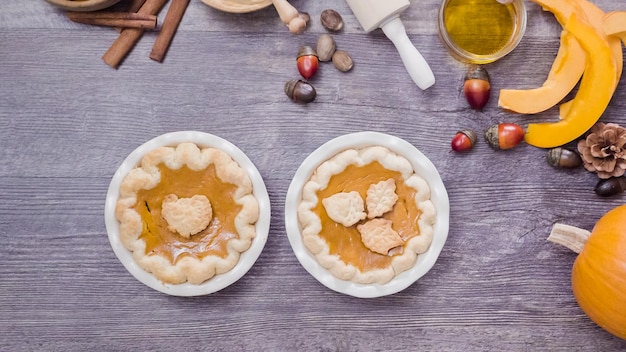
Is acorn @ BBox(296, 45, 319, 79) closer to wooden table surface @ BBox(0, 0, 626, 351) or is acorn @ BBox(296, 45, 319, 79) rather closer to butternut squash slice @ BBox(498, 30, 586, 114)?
wooden table surface @ BBox(0, 0, 626, 351)

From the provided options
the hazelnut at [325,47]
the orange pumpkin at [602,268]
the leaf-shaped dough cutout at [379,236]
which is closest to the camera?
the orange pumpkin at [602,268]

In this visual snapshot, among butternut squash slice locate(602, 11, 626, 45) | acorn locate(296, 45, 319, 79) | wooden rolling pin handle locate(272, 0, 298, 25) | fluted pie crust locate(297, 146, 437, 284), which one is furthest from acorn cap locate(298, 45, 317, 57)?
butternut squash slice locate(602, 11, 626, 45)

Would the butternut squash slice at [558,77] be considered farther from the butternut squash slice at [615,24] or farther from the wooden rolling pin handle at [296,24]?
the wooden rolling pin handle at [296,24]

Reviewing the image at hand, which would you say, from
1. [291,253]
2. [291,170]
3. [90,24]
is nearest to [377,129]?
[291,170]

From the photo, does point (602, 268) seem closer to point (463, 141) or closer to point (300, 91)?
point (463, 141)

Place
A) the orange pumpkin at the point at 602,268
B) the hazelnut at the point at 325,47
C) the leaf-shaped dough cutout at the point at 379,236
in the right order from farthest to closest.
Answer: the hazelnut at the point at 325,47 < the leaf-shaped dough cutout at the point at 379,236 < the orange pumpkin at the point at 602,268

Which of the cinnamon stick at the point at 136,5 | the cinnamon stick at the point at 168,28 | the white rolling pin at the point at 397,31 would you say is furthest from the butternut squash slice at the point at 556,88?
the cinnamon stick at the point at 136,5
